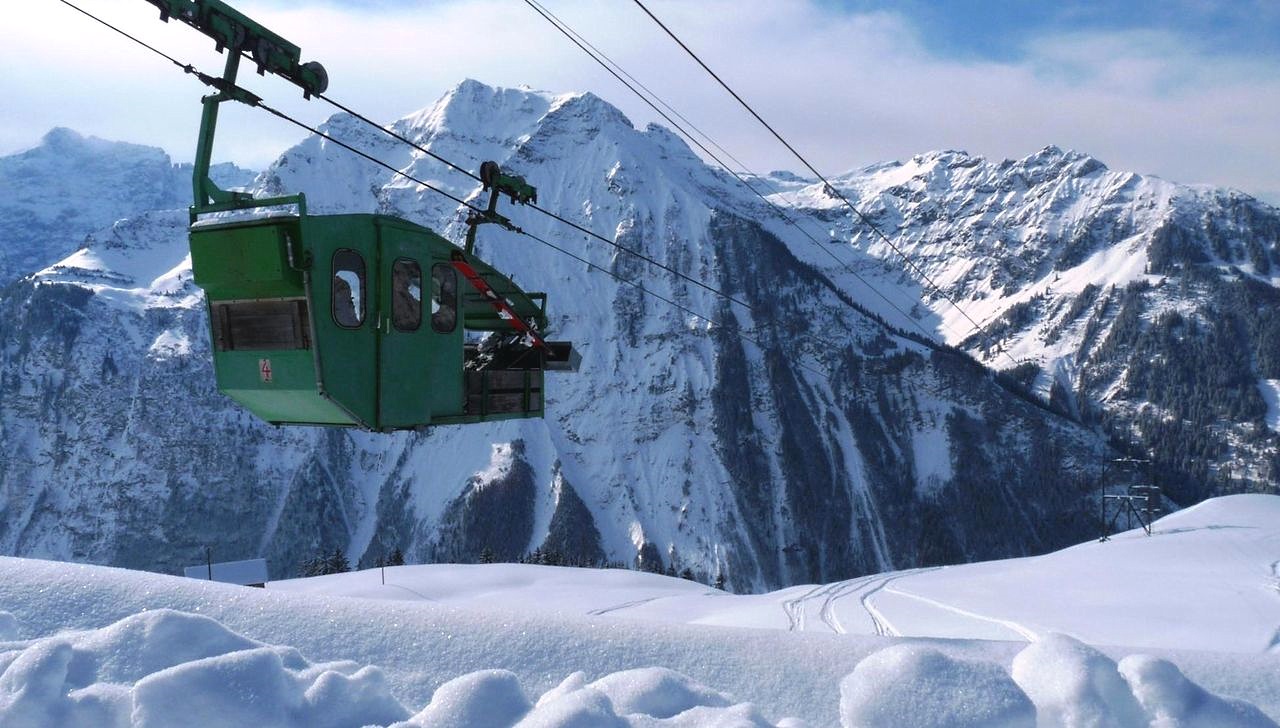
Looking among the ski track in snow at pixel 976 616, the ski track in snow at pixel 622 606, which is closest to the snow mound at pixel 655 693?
the ski track in snow at pixel 976 616

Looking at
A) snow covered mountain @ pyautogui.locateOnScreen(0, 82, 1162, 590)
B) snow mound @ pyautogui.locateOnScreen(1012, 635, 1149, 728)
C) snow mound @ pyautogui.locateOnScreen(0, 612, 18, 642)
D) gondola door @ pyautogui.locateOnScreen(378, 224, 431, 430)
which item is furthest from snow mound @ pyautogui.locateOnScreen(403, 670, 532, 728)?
snow covered mountain @ pyautogui.locateOnScreen(0, 82, 1162, 590)

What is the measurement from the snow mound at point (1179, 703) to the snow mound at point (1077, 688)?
0.07 meters

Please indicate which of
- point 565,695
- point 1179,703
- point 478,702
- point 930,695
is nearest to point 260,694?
point 478,702

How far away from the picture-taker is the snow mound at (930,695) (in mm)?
4418

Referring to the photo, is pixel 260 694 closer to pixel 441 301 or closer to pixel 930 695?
pixel 930 695

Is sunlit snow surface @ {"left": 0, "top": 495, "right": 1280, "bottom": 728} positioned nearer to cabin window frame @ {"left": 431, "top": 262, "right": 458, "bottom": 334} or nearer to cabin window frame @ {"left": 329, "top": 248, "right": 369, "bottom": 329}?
cabin window frame @ {"left": 329, "top": 248, "right": 369, "bottom": 329}

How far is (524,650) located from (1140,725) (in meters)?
3.48

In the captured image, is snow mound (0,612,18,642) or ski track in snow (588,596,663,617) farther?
ski track in snow (588,596,663,617)

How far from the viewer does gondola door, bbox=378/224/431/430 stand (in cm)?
817

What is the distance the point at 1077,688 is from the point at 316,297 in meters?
6.44

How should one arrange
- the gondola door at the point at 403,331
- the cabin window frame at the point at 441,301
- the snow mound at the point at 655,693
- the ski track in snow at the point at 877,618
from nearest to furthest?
the snow mound at the point at 655,693
the gondola door at the point at 403,331
the cabin window frame at the point at 441,301
the ski track in snow at the point at 877,618

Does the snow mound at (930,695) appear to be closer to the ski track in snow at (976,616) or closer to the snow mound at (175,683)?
the snow mound at (175,683)

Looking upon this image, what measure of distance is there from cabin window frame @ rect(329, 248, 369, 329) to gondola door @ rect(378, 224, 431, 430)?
0.51 feet

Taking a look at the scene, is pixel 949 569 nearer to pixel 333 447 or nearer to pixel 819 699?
pixel 819 699
